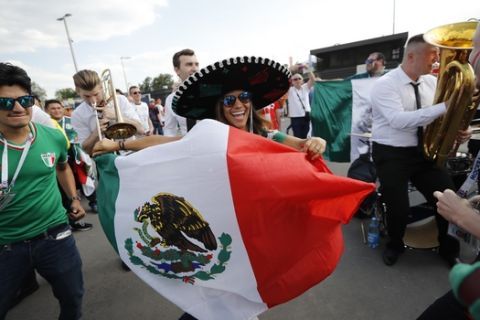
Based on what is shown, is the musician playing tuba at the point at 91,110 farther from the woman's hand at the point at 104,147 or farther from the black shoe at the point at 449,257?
the black shoe at the point at 449,257

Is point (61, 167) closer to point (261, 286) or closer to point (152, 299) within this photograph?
point (152, 299)

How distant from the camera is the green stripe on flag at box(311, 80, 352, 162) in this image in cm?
541

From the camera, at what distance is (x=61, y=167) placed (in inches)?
91.6

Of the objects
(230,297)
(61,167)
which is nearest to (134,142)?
(61,167)

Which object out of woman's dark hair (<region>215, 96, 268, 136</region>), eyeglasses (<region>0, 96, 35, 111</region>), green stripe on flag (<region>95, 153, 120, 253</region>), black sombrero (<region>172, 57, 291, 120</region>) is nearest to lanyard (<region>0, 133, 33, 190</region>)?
eyeglasses (<region>0, 96, 35, 111</region>)

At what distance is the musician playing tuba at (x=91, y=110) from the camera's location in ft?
8.51

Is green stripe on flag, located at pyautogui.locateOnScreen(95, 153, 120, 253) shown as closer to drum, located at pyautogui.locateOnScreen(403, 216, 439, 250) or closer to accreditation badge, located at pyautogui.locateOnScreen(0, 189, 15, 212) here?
accreditation badge, located at pyautogui.locateOnScreen(0, 189, 15, 212)

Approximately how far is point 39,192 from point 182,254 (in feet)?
3.78

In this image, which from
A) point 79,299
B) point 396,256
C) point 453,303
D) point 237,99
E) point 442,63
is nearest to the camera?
point 453,303

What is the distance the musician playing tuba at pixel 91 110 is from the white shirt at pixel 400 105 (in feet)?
7.44

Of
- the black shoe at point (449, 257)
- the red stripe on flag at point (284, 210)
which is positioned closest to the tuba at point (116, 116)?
the red stripe on flag at point (284, 210)

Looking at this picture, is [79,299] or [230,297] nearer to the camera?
[230,297]

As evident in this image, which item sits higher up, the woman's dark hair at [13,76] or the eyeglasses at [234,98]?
the woman's dark hair at [13,76]

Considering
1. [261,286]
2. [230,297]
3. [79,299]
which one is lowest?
[79,299]
